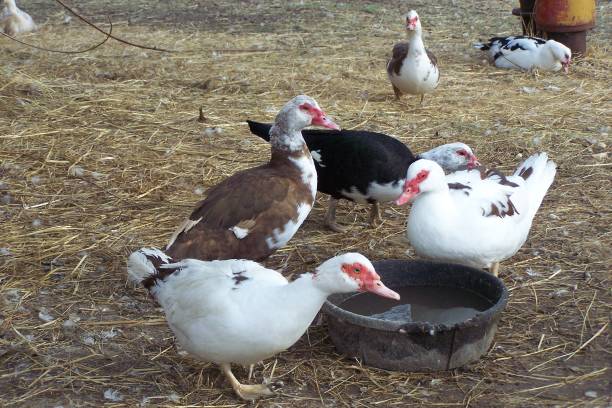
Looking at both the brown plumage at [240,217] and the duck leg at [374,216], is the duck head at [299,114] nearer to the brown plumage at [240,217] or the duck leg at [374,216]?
the brown plumage at [240,217]

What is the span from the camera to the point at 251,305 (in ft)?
10.1

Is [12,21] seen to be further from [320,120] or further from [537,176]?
[537,176]

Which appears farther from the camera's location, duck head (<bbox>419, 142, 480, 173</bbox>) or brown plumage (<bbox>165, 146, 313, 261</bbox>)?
duck head (<bbox>419, 142, 480, 173</bbox>)

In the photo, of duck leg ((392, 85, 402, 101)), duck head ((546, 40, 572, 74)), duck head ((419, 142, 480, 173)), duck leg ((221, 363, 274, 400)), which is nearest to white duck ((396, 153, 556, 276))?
duck head ((419, 142, 480, 173))

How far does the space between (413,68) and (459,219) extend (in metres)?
3.27

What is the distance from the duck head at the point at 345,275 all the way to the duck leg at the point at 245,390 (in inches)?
20.1

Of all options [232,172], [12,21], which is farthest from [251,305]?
[12,21]

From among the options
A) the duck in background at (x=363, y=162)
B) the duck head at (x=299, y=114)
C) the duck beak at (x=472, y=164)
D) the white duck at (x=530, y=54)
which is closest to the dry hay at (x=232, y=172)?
the white duck at (x=530, y=54)

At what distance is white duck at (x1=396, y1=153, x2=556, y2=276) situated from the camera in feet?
12.9

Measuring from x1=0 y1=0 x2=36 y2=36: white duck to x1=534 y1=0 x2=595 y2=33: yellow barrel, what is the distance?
5591mm

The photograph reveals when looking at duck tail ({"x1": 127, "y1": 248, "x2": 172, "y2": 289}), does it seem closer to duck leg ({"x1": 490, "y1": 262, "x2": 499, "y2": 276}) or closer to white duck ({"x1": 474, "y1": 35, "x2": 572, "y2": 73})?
duck leg ({"x1": 490, "y1": 262, "x2": 499, "y2": 276})

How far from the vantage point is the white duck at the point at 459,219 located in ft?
12.9

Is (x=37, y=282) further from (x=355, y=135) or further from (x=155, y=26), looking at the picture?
(x=155, y=26)

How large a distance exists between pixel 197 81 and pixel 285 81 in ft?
2.58
